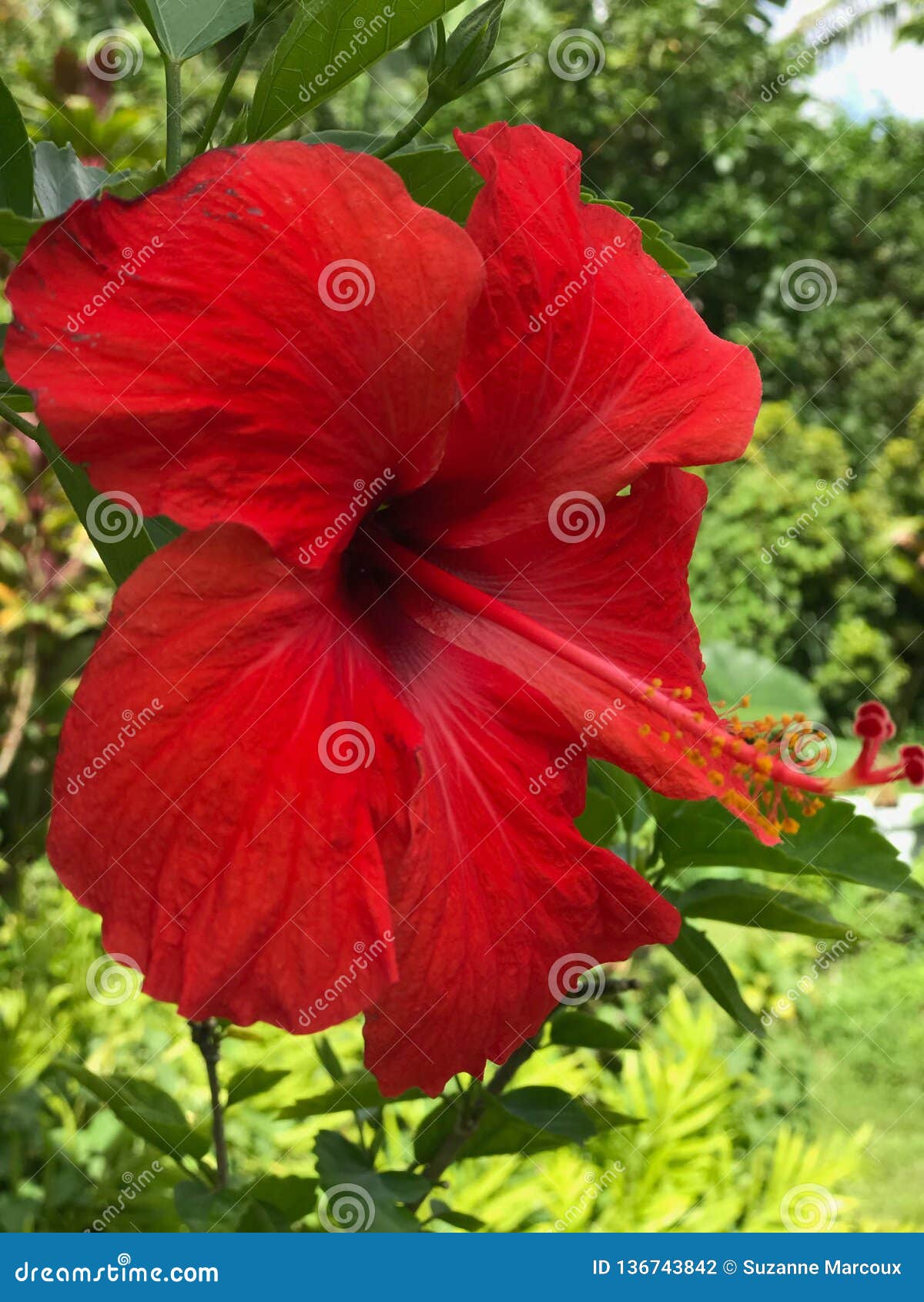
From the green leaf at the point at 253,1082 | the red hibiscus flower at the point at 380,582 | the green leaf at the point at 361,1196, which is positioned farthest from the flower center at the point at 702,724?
the green leaf at the point at 253,1082

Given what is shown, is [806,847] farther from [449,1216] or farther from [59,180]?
[59,180]

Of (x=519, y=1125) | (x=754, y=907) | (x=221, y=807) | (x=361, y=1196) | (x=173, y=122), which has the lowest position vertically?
(x=361, y=1196)

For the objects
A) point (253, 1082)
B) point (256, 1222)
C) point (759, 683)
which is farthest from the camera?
point (759, 683)

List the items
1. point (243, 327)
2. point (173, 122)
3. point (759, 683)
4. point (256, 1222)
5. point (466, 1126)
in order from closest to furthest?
point (243, 327)
point (173, 122)
point (256, 1222)
point (466, 1126)
point (759, 683)

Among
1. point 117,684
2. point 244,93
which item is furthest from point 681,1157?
point 244,93

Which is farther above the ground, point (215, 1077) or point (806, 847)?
point (806, 847)

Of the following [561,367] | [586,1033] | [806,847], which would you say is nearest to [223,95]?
[561,367]
